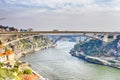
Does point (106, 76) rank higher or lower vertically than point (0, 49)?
lower

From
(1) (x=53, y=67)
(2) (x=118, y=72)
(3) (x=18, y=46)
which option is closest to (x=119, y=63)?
(2) (x=118, y=72)

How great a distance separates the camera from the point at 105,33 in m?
44.2

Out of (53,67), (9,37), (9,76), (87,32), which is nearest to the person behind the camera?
(9,76)

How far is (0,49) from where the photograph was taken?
95.9ft

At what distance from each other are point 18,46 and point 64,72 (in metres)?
23.6

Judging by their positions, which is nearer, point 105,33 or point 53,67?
point 53,67

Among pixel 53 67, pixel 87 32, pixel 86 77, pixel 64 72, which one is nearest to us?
pixel 86 77

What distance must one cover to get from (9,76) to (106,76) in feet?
42.4

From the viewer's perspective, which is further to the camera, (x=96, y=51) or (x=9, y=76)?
(x=96, y=51)

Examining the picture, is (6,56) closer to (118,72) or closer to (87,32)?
(118,72)

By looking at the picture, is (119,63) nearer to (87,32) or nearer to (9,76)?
(87,32)

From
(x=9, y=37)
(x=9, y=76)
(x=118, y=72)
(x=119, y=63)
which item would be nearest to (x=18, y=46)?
(x=9, y=37)

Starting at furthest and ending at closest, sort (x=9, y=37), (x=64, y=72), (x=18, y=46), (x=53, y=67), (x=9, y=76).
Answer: (x=18, y=46) < (x=9, y=37) < (x=53, y=67) < (x=64, y=72) < (x=9, y=76)

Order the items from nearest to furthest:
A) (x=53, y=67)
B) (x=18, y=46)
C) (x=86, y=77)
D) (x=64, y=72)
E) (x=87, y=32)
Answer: (x=86, y=77) → (x=64, y=72) → (x=53, y=67) → (x=87, y=32) → (x=18, y=46)
